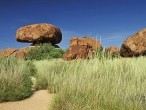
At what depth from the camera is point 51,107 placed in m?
9.98

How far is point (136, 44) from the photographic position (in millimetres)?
30156

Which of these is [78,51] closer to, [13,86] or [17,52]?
[13,86]

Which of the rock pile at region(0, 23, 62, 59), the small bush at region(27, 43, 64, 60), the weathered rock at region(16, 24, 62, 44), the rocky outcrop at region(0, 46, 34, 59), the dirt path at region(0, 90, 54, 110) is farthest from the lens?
the weathered rock at region(16, 24, 62, 44)

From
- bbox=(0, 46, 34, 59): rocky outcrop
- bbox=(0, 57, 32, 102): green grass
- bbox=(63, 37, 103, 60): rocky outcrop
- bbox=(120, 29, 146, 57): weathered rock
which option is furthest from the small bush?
bbox=(0, 57, 32, 102): green grass

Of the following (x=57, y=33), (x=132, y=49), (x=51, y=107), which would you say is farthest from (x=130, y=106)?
(x=57, y=33)

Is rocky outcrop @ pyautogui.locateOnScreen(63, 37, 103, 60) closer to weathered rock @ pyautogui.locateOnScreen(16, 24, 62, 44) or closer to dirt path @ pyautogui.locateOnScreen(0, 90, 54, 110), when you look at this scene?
dirt path @ pyautogui.locateOnScreen(0, 90, 54, 110)

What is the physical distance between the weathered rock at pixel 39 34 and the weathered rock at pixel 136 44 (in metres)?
29.8

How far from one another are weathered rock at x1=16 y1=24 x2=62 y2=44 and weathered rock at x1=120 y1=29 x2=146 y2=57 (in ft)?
97.8

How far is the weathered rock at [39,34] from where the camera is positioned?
2344 inches

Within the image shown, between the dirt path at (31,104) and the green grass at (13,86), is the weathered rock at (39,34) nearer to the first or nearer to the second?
the green grass at (13,86)

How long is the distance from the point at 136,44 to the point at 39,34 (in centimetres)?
3135

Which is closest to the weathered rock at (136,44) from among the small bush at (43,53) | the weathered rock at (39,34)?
the small bush at (43,53)

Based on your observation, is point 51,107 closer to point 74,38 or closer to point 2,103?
point 2,103

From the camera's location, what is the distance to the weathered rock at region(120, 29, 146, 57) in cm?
3000
